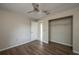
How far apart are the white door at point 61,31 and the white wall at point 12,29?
212cm

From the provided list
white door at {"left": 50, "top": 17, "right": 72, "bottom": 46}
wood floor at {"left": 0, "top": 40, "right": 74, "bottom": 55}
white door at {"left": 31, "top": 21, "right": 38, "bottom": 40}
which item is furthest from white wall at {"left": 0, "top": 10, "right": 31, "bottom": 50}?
white door at {"left": 50, "top": 17, "right": 72, "bottom": 46}

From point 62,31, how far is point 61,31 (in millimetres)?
79

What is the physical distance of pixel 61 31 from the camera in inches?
160

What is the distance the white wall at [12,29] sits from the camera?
2861mm

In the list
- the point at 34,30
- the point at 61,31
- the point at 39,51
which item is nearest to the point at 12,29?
the point at 39,51

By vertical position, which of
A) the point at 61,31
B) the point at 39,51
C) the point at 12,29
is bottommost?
the point at 39,51

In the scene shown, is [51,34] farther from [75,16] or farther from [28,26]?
[75,16]

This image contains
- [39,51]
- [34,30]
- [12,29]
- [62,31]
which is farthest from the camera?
[34,30]

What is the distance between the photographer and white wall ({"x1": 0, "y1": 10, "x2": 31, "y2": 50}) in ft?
9.39

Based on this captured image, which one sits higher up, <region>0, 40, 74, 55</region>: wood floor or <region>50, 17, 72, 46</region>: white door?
<region>50, 17, 72, 46</region>: white door

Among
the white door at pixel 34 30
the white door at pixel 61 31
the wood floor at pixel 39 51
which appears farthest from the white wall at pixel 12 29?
the white door at pixel 61 31

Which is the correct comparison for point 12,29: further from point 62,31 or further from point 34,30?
point 62,31

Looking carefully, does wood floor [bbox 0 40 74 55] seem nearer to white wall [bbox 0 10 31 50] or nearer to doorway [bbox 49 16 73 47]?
white wall [bbox 0 10 31 50]
